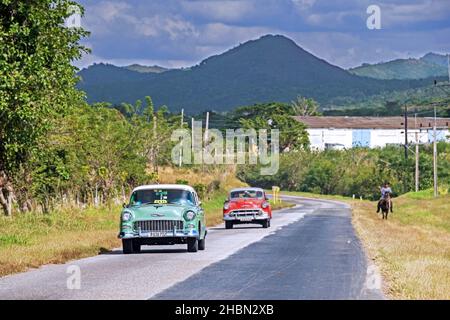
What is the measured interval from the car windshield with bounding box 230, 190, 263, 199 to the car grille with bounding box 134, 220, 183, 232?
17782 millimetres

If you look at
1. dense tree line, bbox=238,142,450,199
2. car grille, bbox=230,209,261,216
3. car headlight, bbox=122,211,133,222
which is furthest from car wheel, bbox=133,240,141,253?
dense tree line, bbox=238,142,450,199

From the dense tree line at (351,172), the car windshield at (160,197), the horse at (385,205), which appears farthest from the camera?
the dense tree line at (351,172)

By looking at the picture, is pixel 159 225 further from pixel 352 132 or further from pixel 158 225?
pixel 352 132

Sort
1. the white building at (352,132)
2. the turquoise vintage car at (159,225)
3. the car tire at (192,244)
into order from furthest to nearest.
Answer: the white building at (352,132) < the car tire at (192,244) < the turquoise vintage car at (159,225)

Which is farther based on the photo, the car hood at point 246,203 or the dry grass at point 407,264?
the car hood at point 246,203

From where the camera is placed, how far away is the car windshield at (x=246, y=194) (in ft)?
146

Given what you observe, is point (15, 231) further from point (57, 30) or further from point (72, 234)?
point (57, 30)

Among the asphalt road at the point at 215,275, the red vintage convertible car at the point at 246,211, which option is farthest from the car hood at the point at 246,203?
the asphalt road at the point at 215,275

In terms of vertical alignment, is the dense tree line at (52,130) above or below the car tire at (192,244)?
above

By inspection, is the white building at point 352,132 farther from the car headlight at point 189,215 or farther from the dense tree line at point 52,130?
the car headlight at point 189,215

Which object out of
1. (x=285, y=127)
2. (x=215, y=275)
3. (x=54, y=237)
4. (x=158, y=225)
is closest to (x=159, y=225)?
(x=158, y=225)

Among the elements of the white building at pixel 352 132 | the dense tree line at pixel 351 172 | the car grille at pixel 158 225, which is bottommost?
the dense tree line at pixel 351 172

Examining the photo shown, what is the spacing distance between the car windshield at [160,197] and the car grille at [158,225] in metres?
1.10

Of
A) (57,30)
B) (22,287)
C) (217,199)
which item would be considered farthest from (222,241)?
(217,199)
